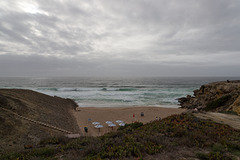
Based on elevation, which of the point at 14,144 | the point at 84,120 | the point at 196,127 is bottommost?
the point at 84,120

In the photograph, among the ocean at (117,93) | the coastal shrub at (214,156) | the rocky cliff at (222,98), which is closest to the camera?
the coastal shrub at (214,156)

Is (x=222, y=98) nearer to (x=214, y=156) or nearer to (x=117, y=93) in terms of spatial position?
(x=214, y=156)

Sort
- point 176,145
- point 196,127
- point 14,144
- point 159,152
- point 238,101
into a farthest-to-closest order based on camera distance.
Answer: point 238,101 < point 14,144 < point 196,127 < point 176,145 < point 159,152

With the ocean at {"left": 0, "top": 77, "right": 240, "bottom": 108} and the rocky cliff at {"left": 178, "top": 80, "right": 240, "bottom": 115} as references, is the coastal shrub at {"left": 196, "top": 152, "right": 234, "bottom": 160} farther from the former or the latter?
the ocean at {"left": 0, "top": 77, "right": 240, "bottom": 108}

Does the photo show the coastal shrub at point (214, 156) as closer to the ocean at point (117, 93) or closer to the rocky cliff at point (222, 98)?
the rocky cliff at point (222, 98)

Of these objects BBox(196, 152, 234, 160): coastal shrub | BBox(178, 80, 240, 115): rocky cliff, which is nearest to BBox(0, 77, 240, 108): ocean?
BBox(178, 80, 240, 115): rocky cliff

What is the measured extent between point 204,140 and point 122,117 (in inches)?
606

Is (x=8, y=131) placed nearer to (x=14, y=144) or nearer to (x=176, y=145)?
(x=14, y=144)

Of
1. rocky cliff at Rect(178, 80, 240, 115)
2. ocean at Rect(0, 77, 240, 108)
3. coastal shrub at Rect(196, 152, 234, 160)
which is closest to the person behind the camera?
coastal shrub at Rect(196, 152, 234, 160)

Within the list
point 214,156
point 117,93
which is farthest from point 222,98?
point 117,93

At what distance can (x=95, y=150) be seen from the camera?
4.42 meters

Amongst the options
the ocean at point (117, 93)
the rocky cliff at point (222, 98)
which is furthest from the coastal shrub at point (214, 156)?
the ocean at point (117, 93)

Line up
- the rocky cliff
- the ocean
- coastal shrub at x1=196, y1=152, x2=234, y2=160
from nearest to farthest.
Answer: coastal shrub at x1=196, y1=152, x2=234, y2=160
the rocky cliff
the ocean

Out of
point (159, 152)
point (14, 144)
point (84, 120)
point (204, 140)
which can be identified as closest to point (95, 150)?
point (159, 152)
